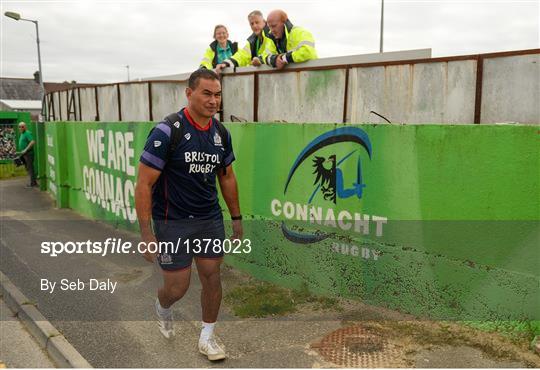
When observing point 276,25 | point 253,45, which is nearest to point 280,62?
point 276,25

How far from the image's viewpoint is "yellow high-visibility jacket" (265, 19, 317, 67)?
6148mm

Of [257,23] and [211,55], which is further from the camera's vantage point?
[211,55]

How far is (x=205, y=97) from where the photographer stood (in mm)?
3785

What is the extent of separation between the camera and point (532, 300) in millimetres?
3855

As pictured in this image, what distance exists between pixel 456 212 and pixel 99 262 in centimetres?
510

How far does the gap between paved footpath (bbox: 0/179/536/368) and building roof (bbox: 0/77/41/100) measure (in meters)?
55.8

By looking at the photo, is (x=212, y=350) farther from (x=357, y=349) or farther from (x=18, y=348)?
(x=18, y=348)

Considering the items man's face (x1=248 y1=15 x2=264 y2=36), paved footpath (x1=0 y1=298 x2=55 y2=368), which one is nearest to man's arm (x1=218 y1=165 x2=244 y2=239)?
paved footpath (x1=0 y1=298 x2=55 y2=368)

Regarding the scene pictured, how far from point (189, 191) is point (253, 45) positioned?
4.31 metres

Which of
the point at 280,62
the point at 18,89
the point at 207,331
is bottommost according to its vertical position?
the point at 207,331

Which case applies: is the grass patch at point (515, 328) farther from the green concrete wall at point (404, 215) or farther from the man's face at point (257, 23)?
the man's face at point (257, 23)

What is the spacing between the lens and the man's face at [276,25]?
6520 mm

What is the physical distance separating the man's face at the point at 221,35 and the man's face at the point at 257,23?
1.07m

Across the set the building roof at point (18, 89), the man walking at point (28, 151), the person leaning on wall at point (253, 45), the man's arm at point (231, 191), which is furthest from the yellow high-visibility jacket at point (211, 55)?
the building roof at point (18, 89)
